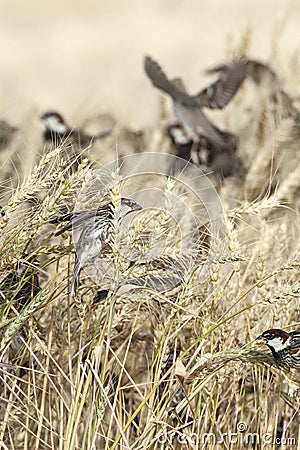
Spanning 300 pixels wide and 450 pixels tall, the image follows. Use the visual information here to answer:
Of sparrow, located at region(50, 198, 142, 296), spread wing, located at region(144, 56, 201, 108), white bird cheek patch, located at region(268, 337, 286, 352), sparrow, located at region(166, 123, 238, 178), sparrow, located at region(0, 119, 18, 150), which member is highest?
sparrow, located at region(50, 198, 142, 296)

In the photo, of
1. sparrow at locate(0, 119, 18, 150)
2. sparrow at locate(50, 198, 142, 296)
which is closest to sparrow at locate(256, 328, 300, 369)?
sparrow at locate(50, 198, 142, 296)

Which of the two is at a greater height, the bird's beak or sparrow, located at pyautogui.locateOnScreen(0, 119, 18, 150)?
sparrow, located at pyautogui.locateOnScreen(0, 119, 18, 150)

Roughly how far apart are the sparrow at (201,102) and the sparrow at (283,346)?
1102 mm

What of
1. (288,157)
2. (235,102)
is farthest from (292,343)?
(235,102)

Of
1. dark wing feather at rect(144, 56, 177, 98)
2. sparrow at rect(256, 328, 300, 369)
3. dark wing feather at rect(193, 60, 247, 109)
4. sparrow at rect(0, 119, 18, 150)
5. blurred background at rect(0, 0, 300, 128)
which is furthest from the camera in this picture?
blurred background at rect(0, 0, 300, 128)

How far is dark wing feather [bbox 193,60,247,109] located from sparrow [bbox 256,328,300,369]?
3.81ft

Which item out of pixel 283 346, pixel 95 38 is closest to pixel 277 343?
pixel 283 346

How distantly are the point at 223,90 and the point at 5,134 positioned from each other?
1.99 ft

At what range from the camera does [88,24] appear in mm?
11586

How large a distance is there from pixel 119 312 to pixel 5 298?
144mm

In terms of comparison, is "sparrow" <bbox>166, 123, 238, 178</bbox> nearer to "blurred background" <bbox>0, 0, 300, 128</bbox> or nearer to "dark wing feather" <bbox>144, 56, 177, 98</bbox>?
"dark wing feather" <bbox>144, 56, 177, 98</bbox>

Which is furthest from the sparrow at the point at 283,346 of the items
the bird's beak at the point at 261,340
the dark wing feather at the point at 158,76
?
the dark wing feather at the point at 158,76

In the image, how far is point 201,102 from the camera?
2.02 metres

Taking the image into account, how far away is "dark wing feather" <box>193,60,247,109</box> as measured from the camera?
2047 millimetres
